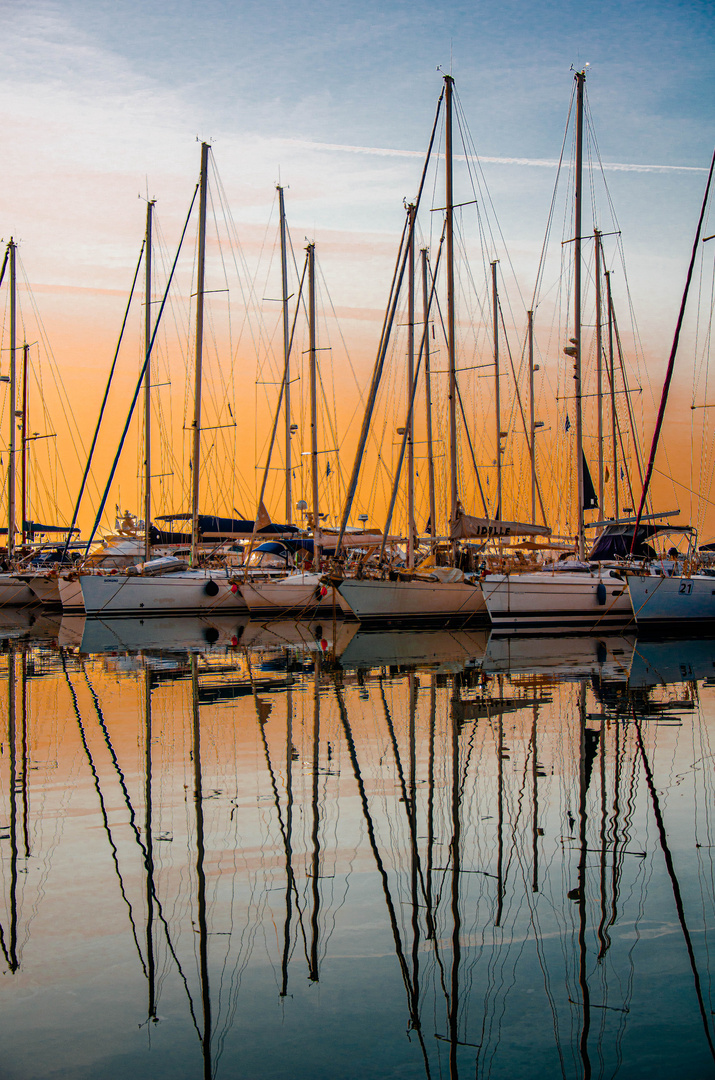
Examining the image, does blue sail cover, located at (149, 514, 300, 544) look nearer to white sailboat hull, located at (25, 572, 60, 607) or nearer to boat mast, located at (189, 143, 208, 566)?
boat mast, located at (189, 143, 208, 566)

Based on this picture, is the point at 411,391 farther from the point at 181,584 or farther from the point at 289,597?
the point at 181,584

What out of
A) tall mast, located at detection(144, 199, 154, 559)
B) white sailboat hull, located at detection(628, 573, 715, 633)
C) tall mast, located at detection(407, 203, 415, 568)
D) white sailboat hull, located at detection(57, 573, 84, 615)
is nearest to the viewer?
white sailboat hull, located at detection(628, 573, 715, 633)

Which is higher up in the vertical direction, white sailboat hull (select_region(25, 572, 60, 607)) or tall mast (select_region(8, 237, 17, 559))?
tall mast (select_region(8, 237, 17, 559))

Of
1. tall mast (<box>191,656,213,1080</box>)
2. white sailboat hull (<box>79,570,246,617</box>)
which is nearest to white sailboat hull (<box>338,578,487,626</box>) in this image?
white sailboat hull (<box>79,570,246,617</box>)

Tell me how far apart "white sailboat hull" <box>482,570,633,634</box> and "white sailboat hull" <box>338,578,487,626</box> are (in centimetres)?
196

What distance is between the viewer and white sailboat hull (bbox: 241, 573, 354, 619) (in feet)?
137

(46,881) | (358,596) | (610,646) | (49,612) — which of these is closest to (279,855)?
(46,881)

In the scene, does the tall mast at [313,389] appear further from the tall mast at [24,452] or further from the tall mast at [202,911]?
the tall mast at [202,911]

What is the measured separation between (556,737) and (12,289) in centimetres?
4978

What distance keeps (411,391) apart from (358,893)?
109ft

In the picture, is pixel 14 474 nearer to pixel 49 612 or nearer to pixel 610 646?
pixel 49 612

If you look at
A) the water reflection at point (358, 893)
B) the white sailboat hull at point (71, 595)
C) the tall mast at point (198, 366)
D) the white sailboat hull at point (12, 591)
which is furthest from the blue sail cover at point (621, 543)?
the white sailboat hull at point (12, 591)

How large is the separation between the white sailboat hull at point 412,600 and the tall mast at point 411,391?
2471mm

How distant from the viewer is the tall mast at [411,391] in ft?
125
